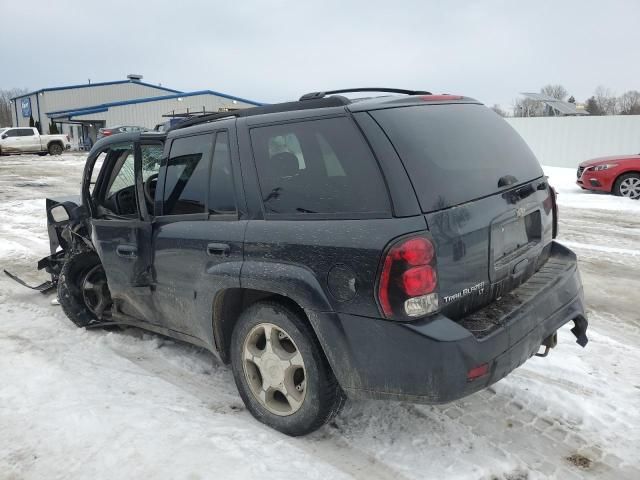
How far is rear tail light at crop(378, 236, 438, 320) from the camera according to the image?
2.35 metres

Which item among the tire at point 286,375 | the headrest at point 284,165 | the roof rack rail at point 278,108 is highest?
the roof rack rail at point 278,108

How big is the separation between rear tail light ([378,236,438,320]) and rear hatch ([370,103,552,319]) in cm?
7

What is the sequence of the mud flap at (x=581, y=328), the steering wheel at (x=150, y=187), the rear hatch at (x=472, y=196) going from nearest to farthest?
1. the rear hatch at (x=472, y=196)
2. the mud flap at (x=581, y=328)
3. the steering wheel at (x=150, y=187)

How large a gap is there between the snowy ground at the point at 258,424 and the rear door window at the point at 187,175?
1.23m

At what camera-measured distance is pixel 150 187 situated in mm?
3973

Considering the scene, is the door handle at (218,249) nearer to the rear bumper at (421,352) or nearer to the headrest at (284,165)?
the headrest at (284,165)

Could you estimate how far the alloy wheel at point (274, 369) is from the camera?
286cm

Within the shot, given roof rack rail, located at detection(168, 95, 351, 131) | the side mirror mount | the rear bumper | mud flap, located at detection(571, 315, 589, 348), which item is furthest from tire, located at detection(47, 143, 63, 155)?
mud flap, located at detection(571, 315, 589, 348)

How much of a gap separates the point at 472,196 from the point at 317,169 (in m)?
0.81

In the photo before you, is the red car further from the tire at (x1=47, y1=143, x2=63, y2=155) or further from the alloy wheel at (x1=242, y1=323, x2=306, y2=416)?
the tire at (x1=47, y1=143, x2=63, y2=155)

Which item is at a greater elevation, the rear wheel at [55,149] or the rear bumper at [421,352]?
the rear wheel at [55,149]

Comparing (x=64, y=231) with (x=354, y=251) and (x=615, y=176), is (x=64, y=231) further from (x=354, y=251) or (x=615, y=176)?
(x=615, y=176)

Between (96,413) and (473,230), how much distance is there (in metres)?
2.44

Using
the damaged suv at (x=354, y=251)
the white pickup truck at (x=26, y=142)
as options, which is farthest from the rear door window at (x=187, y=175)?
the white pickup truck at (x=26, y=142)
